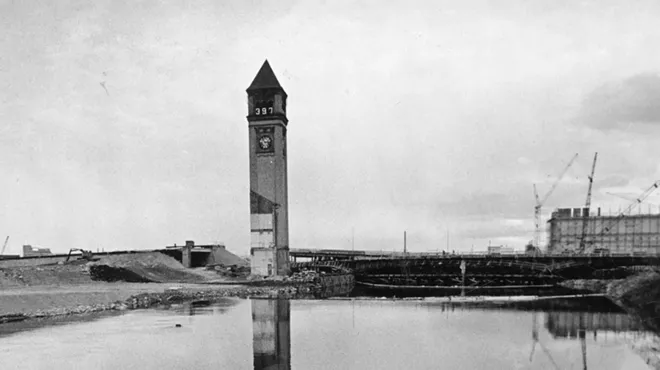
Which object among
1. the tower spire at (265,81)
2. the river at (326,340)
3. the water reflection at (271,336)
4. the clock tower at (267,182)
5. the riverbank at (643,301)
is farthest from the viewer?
Answer: the tower spire at (265,81)

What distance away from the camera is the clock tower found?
73.4 meters

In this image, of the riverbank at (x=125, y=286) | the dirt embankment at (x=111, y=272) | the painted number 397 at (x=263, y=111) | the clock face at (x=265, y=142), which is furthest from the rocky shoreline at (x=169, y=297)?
the painted number 397 at (x=263, y=111)

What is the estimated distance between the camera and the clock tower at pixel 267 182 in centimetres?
7338

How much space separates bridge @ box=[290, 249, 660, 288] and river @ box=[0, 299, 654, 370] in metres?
50.9

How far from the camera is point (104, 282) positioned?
2566 inches

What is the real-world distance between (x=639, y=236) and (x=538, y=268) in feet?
220

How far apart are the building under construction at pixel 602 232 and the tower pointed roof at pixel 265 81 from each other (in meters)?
94.8

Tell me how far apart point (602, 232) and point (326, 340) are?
Answer: 5638 inches

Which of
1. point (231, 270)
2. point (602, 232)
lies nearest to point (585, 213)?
point (602, 232)

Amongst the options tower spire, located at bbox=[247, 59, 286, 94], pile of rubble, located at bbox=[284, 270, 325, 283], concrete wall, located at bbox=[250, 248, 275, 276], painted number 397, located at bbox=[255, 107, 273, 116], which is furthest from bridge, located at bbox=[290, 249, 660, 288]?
tower spire, located at bbox=[247, 59, 286, 94]

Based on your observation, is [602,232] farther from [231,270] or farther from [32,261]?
[32,261]

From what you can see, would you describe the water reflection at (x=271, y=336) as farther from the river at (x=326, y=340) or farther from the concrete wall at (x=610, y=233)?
the concrete wall at (x=610, y=233)

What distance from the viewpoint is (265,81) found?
250 feet

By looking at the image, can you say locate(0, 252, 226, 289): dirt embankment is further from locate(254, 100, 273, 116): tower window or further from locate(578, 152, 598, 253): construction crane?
locate(578, 152, 598, 253): construction crane
